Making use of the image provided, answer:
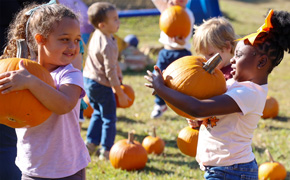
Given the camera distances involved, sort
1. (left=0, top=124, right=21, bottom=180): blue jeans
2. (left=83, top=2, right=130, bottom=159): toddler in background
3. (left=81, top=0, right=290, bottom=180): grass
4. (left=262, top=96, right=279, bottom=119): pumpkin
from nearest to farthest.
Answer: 1. (left=0, top=124, right=21, bottom=180): blue jeans
2. (left=81, top=0, right=290, bottom=180): grass
3. (left=83, top=2, right=130, bottom=159): toddler in background
4. (left=262, top=96, right=279, bottom=119): pumpkin

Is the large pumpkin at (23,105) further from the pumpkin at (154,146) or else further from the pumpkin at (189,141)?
the pumpkin at (154,146)

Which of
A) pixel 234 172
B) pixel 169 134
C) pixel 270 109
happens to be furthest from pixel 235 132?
pixel 270 109

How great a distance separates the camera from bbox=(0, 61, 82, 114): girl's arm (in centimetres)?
253

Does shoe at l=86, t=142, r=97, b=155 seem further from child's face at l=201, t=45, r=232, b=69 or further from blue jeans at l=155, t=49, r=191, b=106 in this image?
child's face at l=201, t=45, r=232, b=69

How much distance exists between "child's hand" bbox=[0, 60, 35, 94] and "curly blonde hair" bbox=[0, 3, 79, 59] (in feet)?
1.59


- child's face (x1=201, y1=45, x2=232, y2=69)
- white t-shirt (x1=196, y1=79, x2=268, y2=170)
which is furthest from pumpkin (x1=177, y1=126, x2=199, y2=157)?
white t-shirt (x1=196, y1=79, x2=268, y2=170)

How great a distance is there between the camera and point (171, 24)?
7727 millimetres

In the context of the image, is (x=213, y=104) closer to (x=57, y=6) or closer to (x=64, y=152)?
(x=64, y=152)

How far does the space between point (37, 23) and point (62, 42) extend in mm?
280

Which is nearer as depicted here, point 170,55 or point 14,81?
point 14,81

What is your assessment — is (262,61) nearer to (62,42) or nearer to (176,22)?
(62,42)

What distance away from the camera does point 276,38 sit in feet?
9.77

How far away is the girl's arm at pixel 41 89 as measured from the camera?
8.31 ft

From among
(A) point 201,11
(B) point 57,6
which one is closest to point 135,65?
(A) point 201,11
